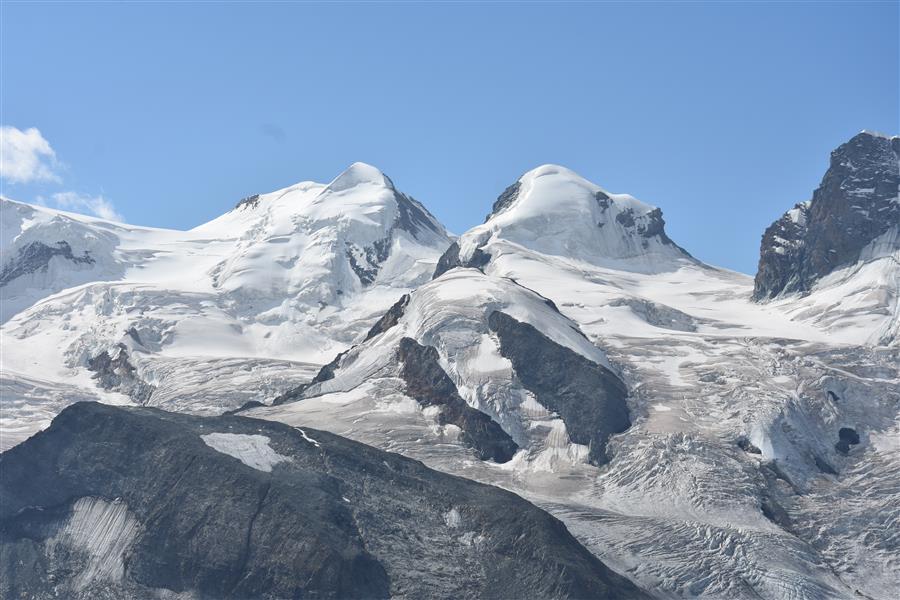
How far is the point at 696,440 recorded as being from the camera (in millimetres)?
143000

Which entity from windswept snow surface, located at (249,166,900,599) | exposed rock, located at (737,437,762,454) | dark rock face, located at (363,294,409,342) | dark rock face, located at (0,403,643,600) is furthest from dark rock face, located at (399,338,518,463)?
exposed rock, located at (737,437,762,454)

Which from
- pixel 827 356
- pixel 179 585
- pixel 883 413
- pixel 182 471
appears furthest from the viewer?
pixel 827 356

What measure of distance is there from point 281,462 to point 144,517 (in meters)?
12.8

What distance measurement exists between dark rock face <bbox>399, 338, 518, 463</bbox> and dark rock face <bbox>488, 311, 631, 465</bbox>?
738 centimetres

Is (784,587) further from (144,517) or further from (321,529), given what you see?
(144,517)

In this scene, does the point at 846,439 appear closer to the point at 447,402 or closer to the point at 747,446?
the point at 747,446

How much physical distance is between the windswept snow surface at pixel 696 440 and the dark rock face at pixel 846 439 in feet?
1.95

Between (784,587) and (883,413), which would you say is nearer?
(784,587)

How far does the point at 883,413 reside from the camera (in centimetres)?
15575

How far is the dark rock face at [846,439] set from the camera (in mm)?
149625

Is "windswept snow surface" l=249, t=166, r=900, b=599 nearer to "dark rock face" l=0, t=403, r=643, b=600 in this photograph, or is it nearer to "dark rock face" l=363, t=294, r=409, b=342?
"dark rock face" l=363, t=294, r=409, b=342

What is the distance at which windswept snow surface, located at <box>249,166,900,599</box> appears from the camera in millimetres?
124750

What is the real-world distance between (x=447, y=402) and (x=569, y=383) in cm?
1345

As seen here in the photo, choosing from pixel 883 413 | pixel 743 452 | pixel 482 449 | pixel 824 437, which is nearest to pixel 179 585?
pixel 482 449
